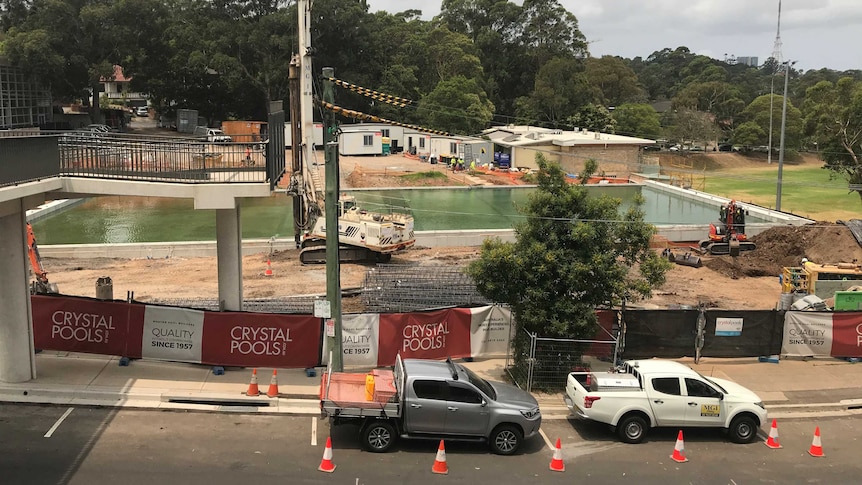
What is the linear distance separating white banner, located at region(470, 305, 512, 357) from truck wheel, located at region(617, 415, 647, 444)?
5209 mm

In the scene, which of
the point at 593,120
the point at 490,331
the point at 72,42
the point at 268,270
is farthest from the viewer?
the point at 593,120

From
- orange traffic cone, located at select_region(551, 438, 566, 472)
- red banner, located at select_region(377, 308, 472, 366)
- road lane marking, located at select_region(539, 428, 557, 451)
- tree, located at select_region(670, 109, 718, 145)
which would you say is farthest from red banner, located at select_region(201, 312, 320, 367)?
tree, located at select_region(670, 109, 718, 145)

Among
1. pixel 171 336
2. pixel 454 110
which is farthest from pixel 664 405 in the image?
pixel 454 110

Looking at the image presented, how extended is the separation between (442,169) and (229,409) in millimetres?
56662

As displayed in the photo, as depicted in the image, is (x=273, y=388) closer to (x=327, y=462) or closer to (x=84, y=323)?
(x=327, y=462)

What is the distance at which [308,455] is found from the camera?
13688 mm

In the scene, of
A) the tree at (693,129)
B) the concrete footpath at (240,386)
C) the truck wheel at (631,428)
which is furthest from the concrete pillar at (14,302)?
the tree at (693,129)

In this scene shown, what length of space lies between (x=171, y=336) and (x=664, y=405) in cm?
1110

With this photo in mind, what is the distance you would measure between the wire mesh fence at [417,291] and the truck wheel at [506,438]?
7925mm

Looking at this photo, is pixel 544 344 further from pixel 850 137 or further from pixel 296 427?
pixel 850 137

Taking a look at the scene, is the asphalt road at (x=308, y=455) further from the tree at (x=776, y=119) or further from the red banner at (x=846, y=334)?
the tree at (x=776, y=119)

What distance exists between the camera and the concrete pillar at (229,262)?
1931 centimetres

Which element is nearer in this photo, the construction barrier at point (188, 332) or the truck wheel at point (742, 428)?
the truck wheel at point (742, 428)

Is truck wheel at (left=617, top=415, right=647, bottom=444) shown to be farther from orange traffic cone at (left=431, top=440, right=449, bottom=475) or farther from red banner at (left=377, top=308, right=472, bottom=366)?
red banner at (left=377, top=308, right=472, bottom=366)
